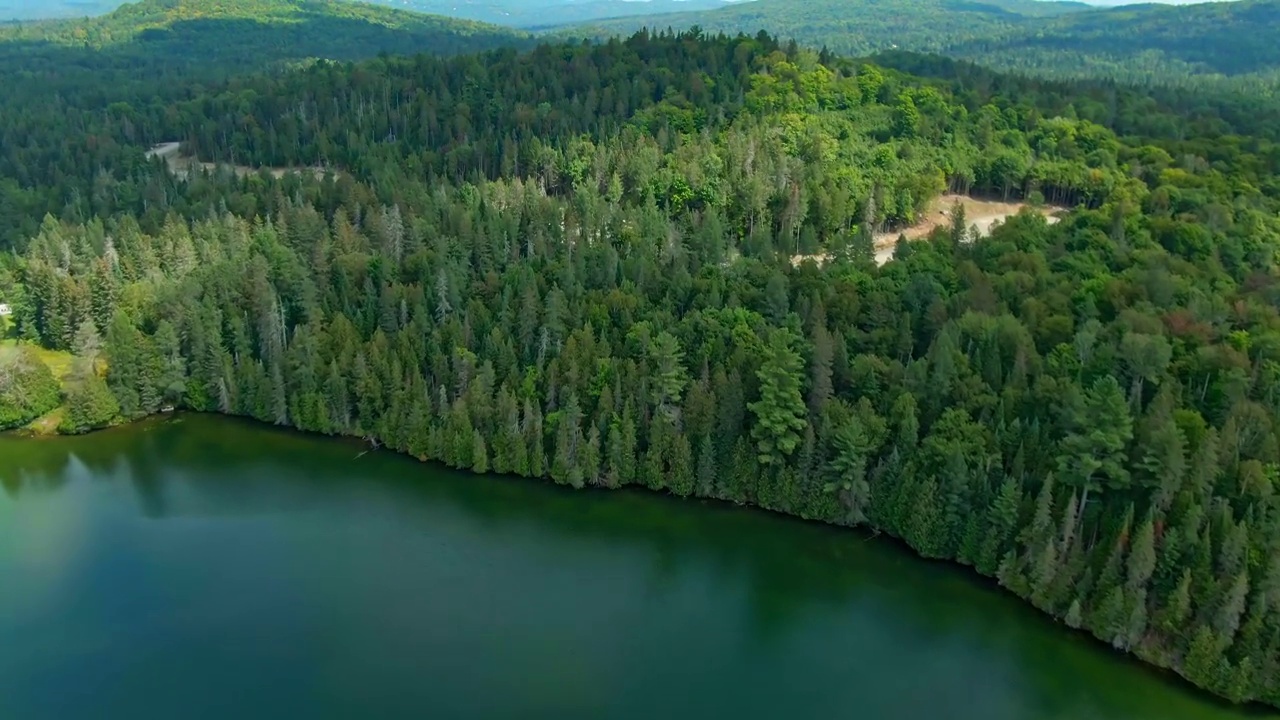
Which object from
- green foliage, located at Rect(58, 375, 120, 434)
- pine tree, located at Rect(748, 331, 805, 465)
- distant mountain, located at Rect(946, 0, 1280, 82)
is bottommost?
green foliage, located at Rect(58, 375, 120, 434)

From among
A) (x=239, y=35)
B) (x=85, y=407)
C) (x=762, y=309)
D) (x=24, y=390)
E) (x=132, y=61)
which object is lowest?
(x=85, y=407)

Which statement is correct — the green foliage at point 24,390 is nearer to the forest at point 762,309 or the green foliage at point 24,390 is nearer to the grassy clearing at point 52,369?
the forest at point 762,309

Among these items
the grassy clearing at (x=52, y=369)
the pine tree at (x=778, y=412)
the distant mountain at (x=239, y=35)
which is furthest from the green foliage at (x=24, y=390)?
the distant mountain at (x=239, y=35)

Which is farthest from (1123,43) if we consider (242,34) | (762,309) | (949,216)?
(762,309)

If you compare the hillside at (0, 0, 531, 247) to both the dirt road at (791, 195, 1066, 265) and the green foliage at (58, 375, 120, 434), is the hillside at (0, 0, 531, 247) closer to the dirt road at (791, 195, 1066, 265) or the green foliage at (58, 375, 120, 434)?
the green foliage at (58, 375, 120, 434)

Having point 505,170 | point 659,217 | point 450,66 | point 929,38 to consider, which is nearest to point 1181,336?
point 659,217

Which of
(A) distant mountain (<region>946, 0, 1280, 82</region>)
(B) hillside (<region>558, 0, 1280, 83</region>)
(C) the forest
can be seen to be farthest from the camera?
(B) hillside (<region>558, 0, 1280, 83</region>)

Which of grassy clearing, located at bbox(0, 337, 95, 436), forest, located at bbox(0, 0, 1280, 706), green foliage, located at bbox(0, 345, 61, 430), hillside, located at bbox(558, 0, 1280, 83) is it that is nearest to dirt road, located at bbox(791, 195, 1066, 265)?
forest, located at bbox(0, 0, 1280, 706)

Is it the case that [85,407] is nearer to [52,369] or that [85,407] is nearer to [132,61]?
[52,369]

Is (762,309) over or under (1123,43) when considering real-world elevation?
under

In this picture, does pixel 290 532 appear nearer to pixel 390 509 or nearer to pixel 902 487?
pixel 390 509
